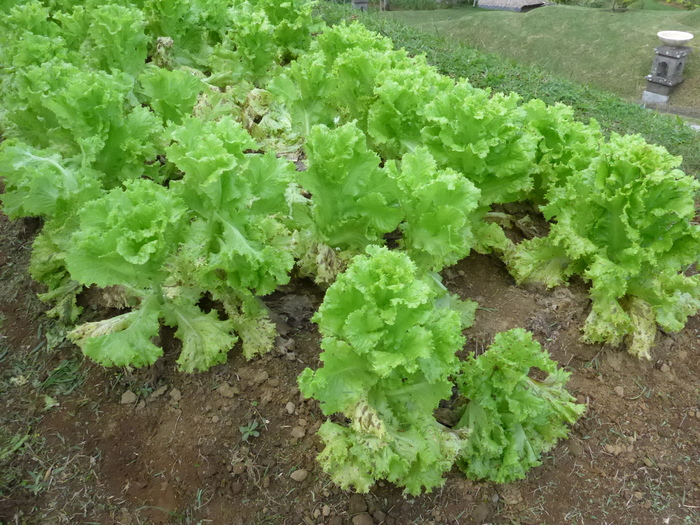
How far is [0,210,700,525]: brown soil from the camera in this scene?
331cm

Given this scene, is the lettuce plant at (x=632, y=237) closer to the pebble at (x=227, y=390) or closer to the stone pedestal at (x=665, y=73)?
the pebble at (x=227, y=390)

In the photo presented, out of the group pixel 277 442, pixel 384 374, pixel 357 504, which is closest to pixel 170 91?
pixel 277 442

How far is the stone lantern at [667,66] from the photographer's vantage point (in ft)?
48.4

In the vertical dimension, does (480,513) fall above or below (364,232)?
below

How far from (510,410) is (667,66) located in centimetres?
1540

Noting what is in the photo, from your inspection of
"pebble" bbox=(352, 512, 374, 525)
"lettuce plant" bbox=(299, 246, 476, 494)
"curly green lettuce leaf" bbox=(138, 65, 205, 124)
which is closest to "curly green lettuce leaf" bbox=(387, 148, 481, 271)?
"lettuce plant" bbox=(299, 246, 476, 494)

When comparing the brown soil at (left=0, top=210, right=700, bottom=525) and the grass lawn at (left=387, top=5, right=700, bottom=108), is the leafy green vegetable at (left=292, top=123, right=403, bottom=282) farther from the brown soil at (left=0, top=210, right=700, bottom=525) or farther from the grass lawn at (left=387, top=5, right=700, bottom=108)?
the grass lawn at (left=387, top=5, right=700, bottom=108)

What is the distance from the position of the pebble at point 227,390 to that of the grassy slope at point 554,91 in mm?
5818

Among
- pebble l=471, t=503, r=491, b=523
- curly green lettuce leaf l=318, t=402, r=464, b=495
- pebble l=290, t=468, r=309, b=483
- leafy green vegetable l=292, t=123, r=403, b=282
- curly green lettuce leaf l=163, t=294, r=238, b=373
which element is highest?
leafy green vegetable l=292, t=123, r=403, b=282

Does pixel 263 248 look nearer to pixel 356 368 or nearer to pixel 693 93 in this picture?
pixel 356 368

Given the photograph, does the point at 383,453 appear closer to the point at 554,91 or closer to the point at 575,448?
the point at 575,448

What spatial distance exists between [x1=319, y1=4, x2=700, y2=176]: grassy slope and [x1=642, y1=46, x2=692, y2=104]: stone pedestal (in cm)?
763

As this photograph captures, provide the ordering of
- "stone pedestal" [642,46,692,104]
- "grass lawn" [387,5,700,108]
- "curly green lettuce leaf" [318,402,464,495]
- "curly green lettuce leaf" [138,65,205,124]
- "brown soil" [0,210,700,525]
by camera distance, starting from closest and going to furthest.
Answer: "curly green lettuce leaf" [318,402,464,495]
"brown soil" [0,210,700,525]
"curly green lettuce leaf" [138,65,205,124]
"stone pedestal" [642,46,692,104]
"grass lawn" [387,5,700,108]

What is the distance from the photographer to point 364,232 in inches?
156
